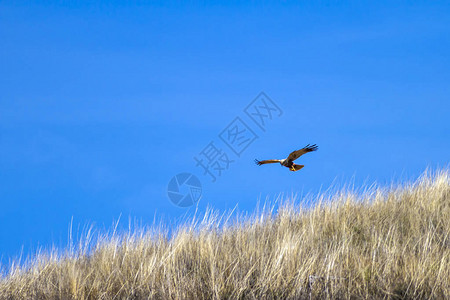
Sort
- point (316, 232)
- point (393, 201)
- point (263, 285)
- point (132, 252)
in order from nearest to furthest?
1. point (263, 285)
2. point (132, 252)
3. point (316, 232)
4. point (393, 201)

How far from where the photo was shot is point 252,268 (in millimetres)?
4633

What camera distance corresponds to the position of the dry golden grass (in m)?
4.43

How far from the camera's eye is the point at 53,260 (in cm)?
607

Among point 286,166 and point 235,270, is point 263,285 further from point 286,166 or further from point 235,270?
point 286,166

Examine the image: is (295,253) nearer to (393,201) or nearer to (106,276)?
(106,276)

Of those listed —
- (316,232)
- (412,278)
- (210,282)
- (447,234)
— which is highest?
(316,232)

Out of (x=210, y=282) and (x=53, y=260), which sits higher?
(x=53, y=260)

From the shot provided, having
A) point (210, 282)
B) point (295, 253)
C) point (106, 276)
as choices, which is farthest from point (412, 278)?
point (106, 276)

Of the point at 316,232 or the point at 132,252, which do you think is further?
the point at 316,232

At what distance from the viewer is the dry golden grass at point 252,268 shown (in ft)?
14.5

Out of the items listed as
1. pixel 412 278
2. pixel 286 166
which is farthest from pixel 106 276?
pixel 412 278

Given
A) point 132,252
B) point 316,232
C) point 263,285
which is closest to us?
point 263,285

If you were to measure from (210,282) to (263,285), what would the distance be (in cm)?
50

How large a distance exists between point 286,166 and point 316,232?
2133 millimetres
